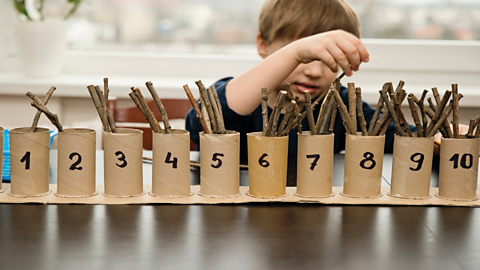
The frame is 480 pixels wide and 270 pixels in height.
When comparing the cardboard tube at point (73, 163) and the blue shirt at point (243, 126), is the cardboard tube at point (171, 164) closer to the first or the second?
the cardboard tube at point (73, 163)

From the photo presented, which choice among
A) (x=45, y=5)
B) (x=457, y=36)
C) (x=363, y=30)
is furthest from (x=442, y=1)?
(x=45, y=5)

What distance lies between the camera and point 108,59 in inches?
88.4

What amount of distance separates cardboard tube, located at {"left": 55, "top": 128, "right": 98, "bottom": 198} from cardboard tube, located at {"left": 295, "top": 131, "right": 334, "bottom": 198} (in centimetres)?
31

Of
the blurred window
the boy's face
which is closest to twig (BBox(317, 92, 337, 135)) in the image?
the boy's face

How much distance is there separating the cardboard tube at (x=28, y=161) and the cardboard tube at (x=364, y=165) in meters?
0.45

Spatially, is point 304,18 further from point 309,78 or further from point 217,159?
point 217,159

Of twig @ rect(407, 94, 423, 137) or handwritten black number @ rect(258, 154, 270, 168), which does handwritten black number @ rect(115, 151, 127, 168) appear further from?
twig @ rect(407, 94, 423, 137)

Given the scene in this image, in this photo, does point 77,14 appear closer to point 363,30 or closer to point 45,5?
point 45,5

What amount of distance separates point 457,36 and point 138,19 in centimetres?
149

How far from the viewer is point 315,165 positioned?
72cm

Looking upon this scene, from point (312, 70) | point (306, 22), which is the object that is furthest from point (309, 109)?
point (306, 22)

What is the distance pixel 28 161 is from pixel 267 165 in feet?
1.12

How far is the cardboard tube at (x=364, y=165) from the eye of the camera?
729 millimetres

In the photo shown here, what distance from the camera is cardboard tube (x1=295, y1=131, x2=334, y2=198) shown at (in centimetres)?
72
